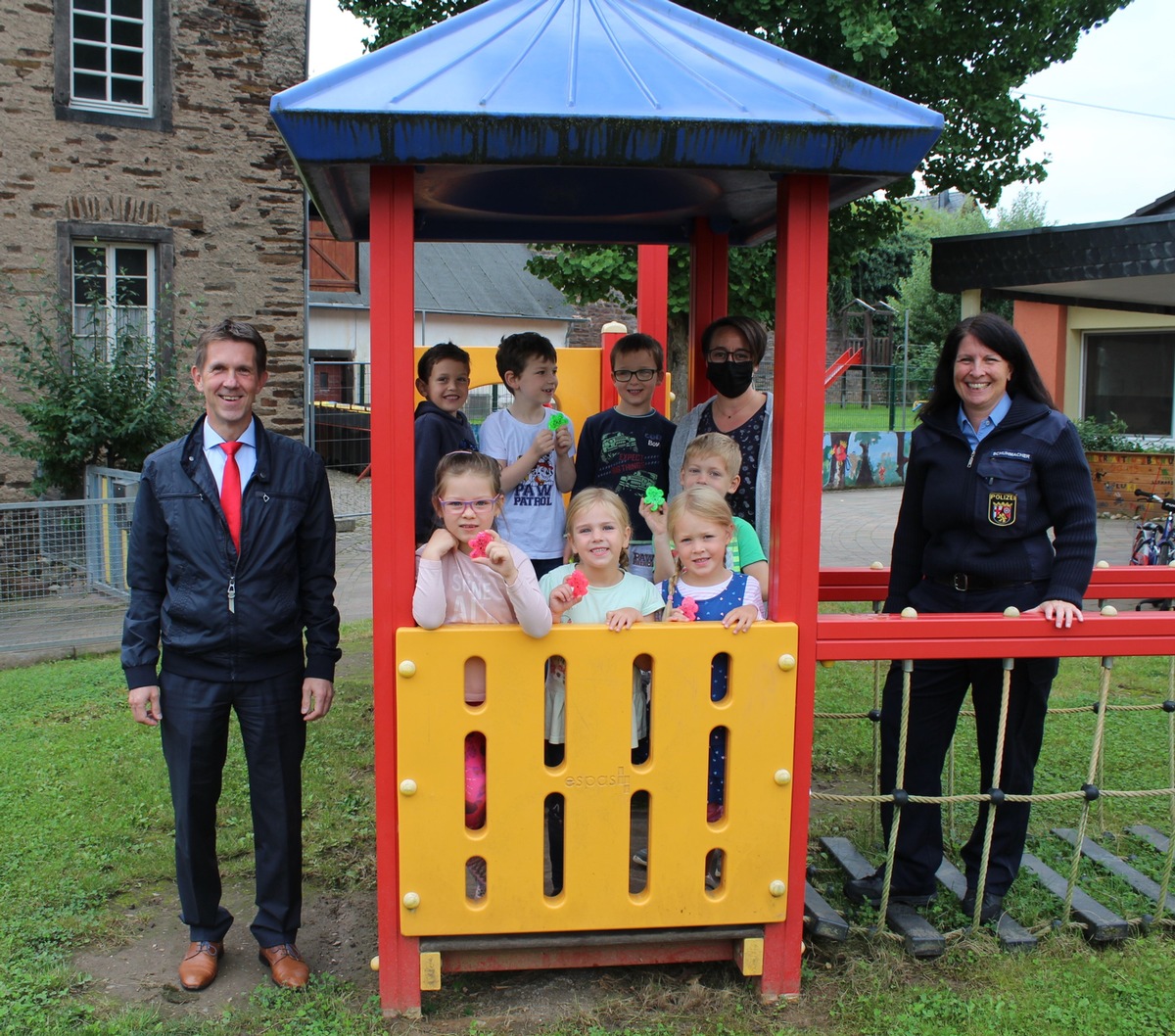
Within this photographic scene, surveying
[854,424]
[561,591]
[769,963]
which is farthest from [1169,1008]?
[854,424]

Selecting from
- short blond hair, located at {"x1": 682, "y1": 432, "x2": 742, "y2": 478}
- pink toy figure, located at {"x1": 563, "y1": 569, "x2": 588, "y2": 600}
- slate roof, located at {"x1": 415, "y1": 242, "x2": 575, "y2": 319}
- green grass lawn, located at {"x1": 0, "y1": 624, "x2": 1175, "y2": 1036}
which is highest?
slate roof, located at {"x1": 415, "y1": 242, "x2": 575, "y2": 319}

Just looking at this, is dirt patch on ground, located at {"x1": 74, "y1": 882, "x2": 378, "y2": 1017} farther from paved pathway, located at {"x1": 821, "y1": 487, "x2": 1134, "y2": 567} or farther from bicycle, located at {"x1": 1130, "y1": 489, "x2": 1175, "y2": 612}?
bicycle, located at {"x1": 1130, "y1": 489, "x2": 1175, "y2": 612}

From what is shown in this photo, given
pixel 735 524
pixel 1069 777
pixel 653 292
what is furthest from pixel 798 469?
pixel 653 292

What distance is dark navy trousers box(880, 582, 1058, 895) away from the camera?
3350 millimetres

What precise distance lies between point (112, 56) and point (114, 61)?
0.05 m

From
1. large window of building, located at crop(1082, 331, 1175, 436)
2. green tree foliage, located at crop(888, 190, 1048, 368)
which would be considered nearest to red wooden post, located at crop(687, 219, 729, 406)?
large window of building, located at crop(1082, 331, 1175, 436)

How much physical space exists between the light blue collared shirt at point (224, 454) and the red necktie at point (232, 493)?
0.03 feet

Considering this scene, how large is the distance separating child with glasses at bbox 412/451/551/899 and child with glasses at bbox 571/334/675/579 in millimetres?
940

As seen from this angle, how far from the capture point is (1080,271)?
6934 millimetres

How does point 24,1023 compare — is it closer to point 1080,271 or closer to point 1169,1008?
point 1169,1008

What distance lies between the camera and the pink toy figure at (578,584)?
2908 millimetres

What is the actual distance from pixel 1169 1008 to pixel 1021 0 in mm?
9666

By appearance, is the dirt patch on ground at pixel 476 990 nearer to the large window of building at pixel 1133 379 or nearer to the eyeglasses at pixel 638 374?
the eyeglasses at pixel 638 374

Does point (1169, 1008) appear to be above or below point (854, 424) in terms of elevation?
below
